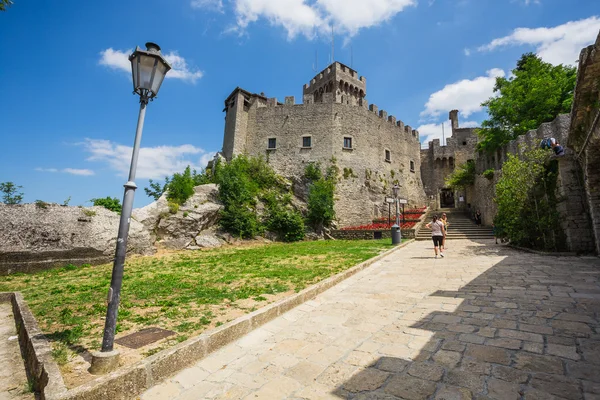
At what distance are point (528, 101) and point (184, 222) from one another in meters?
22.9

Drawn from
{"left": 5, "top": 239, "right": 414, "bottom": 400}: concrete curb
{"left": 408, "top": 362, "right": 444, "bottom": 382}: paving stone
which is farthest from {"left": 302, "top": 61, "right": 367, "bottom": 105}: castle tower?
{"left": 408, "top": 362, "right": 444, "bottom": 382}: paving stone

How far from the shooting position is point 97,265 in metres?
10.7

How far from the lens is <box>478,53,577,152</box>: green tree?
56.2 feet

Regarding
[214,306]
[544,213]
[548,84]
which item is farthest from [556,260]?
[548,84]

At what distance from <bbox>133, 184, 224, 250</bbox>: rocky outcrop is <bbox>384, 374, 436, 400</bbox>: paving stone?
14685 millimetres

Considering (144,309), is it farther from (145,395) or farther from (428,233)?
(428,233)

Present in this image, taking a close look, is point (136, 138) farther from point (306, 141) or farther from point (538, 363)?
point (306, 141)

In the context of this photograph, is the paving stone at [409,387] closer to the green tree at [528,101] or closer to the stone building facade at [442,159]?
the green tree at [528,101]

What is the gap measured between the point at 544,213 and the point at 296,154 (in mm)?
18679

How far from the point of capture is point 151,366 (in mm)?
2645

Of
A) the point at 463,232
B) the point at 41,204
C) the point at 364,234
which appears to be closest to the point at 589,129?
the point at 463,232

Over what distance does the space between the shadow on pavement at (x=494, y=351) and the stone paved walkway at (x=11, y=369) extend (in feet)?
9.78

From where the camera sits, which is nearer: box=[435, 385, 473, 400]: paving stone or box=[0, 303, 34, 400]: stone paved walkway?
box=[435, 385, 473, 400]: paving stone

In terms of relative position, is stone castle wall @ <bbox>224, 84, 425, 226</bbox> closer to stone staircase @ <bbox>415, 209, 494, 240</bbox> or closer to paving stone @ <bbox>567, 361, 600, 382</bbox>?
stone staircase @ <bbox>415, 209, 494, 240</bbox>
